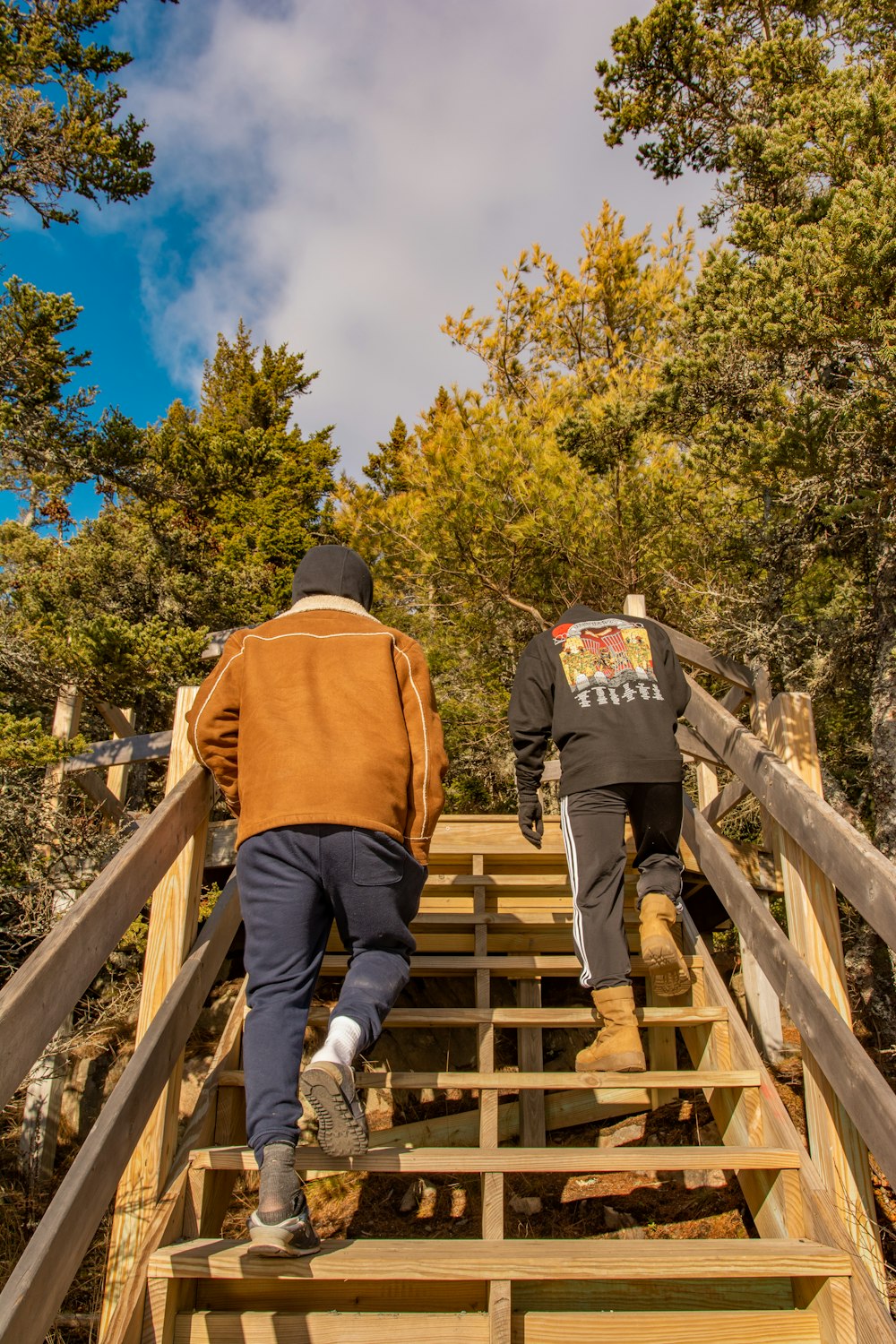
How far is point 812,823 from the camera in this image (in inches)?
87.8

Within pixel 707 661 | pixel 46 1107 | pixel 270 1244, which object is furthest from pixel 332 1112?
pixel 46 1107

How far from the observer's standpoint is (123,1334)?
5.71 ft

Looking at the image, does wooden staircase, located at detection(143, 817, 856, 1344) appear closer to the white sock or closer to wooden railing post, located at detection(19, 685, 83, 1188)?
the white sock

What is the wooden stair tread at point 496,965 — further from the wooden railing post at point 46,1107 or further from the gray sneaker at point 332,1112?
the wooden railing post at point 46,1107

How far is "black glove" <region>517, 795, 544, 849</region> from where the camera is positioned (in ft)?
9.84

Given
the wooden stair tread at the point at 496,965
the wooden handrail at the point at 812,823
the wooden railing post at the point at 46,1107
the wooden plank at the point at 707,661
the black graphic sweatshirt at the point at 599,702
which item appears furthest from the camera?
the wooden railing post at the point at 46,1107

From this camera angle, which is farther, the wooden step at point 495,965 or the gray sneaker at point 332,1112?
the wooden step at point 495,965

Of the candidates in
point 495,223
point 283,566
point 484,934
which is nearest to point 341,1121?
point 484,934

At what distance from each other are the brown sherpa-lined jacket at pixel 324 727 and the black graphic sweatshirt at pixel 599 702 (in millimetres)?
694

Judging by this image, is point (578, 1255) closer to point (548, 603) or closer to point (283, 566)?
point (548, 603)

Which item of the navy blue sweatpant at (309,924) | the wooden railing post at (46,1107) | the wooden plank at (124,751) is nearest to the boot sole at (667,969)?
the navy blue sweatpant at (309,924)

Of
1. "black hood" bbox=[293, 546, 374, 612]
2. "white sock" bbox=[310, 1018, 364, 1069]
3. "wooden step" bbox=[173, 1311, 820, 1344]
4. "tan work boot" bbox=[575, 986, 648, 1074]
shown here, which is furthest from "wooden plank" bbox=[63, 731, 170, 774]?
"wooden step" bbox=[173, 1311, 820, 1344]

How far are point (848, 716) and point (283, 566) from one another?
8.62 meters

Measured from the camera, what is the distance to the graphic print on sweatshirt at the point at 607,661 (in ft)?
9.49
